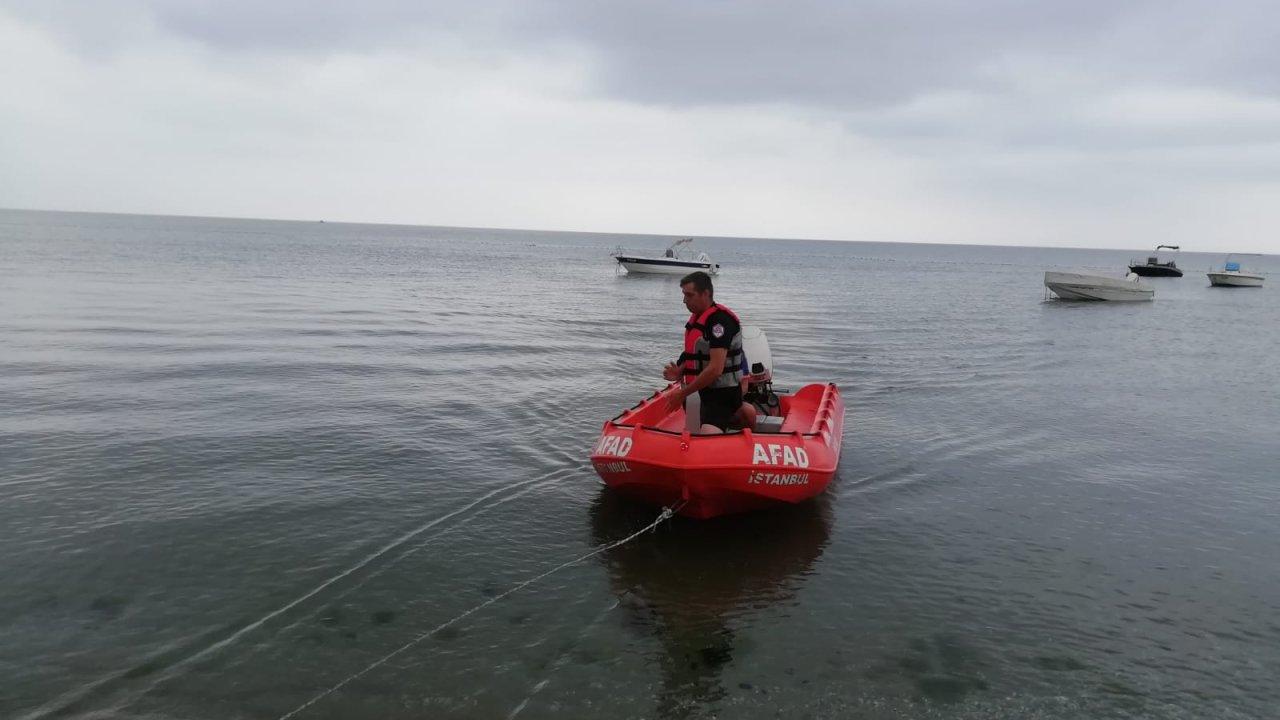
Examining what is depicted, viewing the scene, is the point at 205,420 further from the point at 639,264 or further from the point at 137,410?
the point at 639,264

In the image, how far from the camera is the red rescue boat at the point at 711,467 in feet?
25.2

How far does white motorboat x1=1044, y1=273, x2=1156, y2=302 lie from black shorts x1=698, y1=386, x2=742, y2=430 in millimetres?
40268

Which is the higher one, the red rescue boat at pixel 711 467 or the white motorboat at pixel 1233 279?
the white motorboat at pixel 1233 279

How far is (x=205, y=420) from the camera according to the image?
1119cm

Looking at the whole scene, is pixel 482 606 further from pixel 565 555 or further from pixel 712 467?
pixel 712 467

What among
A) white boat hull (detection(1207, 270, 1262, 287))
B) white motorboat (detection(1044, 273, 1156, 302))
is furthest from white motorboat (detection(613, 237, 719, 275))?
white boat hull (detection(1207, 270, 1262, 287))

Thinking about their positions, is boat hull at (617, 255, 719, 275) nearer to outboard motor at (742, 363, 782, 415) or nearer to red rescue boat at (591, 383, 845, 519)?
outboard motor at (742, 363, 782, 415)

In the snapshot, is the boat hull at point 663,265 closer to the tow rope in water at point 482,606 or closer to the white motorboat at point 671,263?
the white motorboat at point 671,263

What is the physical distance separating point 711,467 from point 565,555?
5.21 ft

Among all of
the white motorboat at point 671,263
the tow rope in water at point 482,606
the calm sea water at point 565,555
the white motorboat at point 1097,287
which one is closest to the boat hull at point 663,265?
the white motorboat at point 671,263

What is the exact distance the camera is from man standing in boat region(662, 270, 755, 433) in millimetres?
7988

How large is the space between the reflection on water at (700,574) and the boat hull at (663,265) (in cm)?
4164

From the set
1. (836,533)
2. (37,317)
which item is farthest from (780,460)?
(37,317)

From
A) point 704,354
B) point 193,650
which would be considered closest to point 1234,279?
point 704,354
